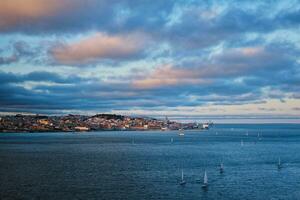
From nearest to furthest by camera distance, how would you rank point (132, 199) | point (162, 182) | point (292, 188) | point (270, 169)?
point (132, 199) < point (292, 188) < point (162, 182) < point (270, 169)

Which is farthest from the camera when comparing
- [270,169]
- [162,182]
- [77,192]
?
[270,169]

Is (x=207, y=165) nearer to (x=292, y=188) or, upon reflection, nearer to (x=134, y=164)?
(x=134, y=164)

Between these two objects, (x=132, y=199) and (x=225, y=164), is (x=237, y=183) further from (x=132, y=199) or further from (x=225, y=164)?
(x=225, y=164)

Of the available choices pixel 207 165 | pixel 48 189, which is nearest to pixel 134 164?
pixel 207 165

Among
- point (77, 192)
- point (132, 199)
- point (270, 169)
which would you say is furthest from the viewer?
point (270, 169)

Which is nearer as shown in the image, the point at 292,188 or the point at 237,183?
the point at 292,188

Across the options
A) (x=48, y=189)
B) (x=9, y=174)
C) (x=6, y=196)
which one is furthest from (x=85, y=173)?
(x=6, y=196)

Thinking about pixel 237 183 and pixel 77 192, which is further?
pixel 237 183

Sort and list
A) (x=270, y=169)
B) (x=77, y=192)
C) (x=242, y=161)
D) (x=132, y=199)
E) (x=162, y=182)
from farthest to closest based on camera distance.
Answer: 1. (x=242, y=161)
2. (x=270, y=169)
3. (x=162, y=182)
4. (x=77, y=192)
5. (x=132, y=199)
